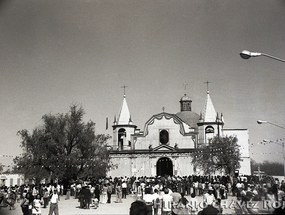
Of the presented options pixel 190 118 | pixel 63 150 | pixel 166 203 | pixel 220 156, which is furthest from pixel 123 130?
pixel 166 203

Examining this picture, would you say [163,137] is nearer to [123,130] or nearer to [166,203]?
[123,130]

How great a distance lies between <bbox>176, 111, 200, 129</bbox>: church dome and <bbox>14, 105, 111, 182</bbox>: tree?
40247 mm

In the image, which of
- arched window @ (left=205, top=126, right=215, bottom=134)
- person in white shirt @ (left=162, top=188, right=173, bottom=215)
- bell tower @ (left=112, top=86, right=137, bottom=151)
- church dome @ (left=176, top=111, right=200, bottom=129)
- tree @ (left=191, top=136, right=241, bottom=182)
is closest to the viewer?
person in white shirt @ (left=162, top=188, right=173, bottom=215)

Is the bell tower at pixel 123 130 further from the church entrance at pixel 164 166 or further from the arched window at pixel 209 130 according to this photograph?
the arched window at pixel 209 130

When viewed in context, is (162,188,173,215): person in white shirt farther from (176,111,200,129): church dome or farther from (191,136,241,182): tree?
(176,111,200,129): church dome

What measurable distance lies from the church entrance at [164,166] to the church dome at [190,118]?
20.7 m

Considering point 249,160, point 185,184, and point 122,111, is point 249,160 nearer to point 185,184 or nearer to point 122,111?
point 122,111

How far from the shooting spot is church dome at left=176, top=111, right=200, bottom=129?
3113 inches

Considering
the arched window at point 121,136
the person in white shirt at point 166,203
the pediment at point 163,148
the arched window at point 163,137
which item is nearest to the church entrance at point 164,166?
the pediment at point 163,148

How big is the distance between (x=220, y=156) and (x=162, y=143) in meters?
13.4

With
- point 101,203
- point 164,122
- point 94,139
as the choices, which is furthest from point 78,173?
point 164,122

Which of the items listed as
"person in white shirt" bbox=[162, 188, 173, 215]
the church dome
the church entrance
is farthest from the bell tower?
"person in white shirt" bbox=[162, 188, 173, 215]

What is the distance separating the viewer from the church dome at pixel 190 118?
79.1 m

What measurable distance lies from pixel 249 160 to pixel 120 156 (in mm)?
21813
